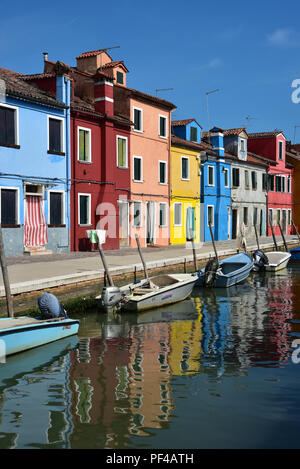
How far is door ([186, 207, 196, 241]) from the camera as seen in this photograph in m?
32.5

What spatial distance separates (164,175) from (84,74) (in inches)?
303

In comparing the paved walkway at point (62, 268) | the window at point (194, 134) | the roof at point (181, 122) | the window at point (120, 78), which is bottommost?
the paved walkway at point (62, 268)

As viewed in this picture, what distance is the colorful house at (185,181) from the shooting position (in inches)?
1224

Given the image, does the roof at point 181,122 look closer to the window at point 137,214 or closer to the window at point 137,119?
the window at point 137,119

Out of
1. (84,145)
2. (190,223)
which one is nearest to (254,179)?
(190,223)

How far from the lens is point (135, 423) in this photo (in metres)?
6.73

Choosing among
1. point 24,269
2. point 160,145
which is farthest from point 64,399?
point 160,145

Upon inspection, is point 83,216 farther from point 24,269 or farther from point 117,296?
point 117,296

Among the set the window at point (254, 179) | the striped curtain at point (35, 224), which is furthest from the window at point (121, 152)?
the window at point (254, 179)

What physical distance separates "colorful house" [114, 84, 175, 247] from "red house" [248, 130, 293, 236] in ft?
48.3

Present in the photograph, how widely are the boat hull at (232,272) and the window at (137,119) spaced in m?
9.46

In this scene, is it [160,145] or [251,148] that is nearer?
[160,145]
